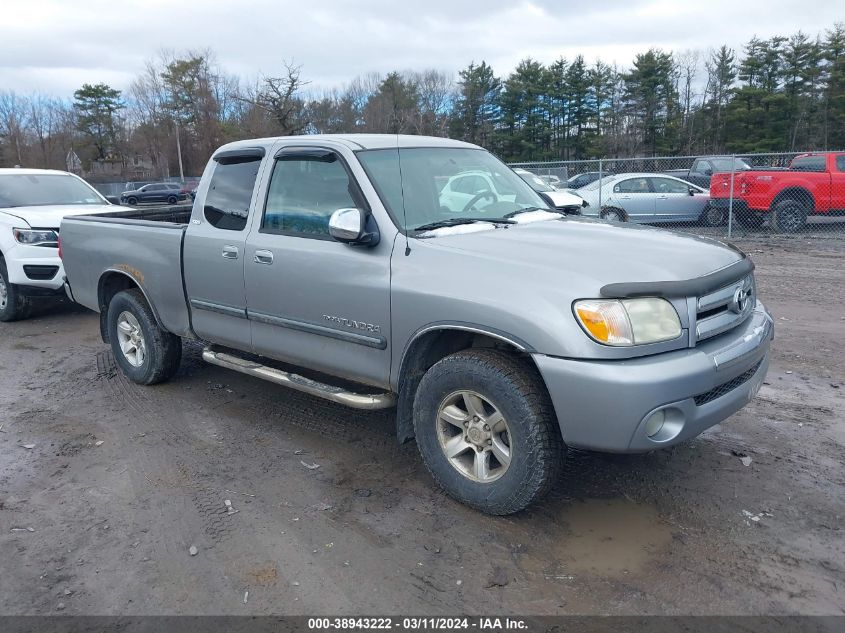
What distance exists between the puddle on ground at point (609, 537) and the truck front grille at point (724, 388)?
28.1 inches

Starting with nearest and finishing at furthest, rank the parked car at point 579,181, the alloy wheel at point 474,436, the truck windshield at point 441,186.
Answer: the alloy wheel at point 474,436 → the truck windshield at point 441,186 → the parked car at point 579,181

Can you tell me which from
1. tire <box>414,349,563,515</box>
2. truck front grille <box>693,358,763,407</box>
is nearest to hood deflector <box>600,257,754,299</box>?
truck front grille <box>693,358,763,407</box>

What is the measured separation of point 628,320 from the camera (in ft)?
10.4

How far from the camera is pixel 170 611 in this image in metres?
3.02

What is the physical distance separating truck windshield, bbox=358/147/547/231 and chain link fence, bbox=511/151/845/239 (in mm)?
9072

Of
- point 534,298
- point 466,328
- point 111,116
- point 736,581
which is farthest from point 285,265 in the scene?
point 111,116

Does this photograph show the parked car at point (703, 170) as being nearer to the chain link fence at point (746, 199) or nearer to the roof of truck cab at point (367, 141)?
the chain link fence at point (746, 199)

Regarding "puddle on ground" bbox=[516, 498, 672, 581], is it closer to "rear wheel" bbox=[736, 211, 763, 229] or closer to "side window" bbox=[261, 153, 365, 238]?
"side window" bbox=[261, 153, 365, 238]

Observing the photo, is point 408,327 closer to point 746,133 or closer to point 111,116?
point 746,133

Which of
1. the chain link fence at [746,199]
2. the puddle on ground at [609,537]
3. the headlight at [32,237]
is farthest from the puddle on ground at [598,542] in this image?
the chain link fence at [746,199]

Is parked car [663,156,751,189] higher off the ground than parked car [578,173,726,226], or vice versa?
parked car [663,156,751,189]

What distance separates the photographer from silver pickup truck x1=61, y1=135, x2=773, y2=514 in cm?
321

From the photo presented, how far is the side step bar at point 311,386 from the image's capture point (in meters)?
4.11

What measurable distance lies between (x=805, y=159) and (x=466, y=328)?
1395 cm
